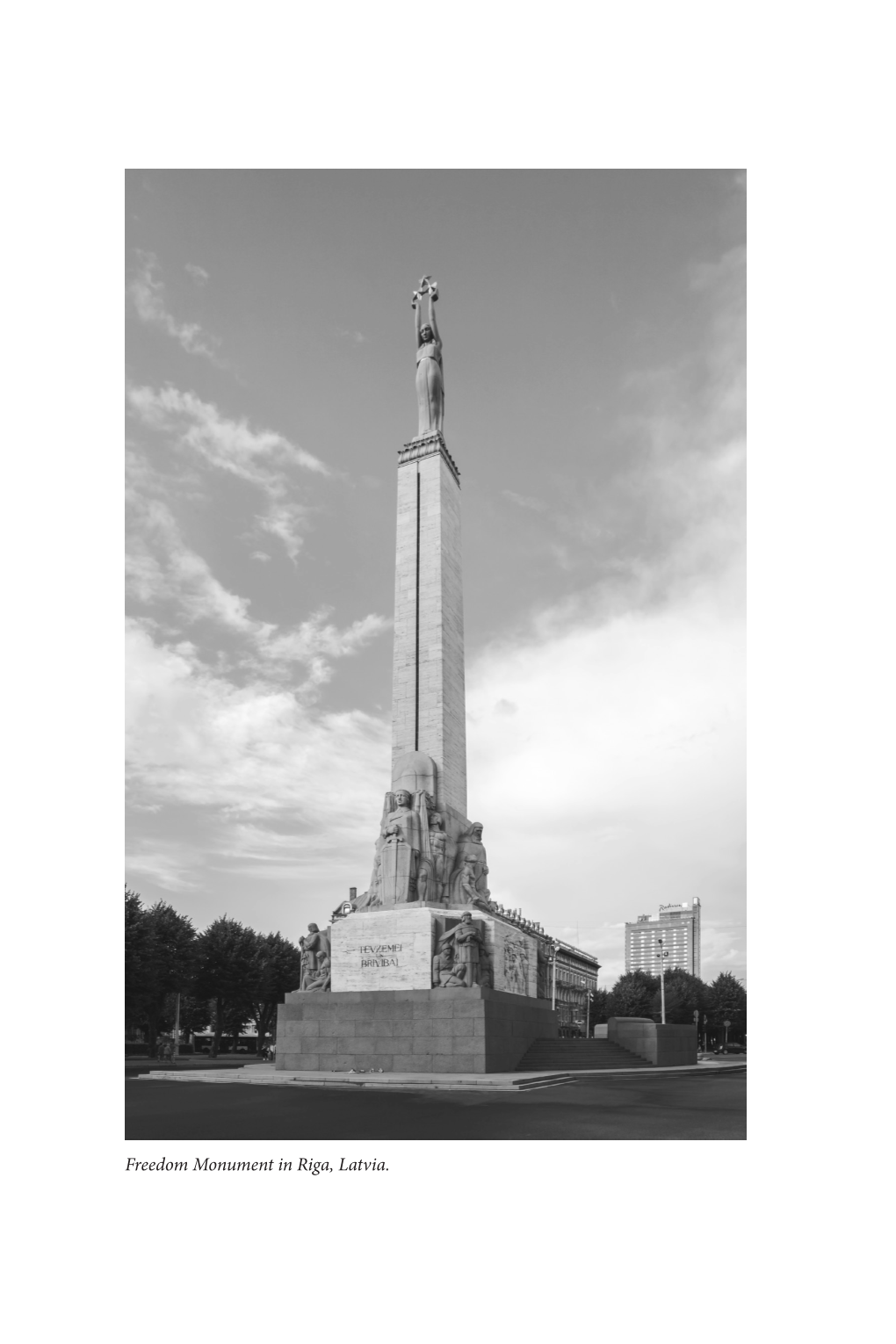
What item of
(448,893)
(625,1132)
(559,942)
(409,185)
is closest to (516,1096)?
(625,1132)

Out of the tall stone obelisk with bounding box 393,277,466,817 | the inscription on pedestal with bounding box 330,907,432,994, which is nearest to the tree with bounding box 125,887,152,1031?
the tall stone obelisk with bounding box 393,277,466,817

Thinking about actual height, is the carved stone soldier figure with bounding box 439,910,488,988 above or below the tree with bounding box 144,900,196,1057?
above

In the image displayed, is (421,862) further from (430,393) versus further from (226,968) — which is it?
(226,968)

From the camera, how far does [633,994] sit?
260 feet

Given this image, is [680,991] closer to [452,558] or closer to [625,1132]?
[452,558]

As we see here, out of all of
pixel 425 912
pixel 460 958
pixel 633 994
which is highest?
pixel 425 912

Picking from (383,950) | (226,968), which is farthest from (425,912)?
(226,968)

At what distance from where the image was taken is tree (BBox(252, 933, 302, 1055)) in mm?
53719

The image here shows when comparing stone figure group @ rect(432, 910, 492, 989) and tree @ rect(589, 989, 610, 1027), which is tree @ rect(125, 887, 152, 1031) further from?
tree @ rect(589, 989, 610, 1027)

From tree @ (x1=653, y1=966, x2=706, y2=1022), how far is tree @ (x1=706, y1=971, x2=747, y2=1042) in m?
0.85

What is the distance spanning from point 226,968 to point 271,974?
2.89 metres
